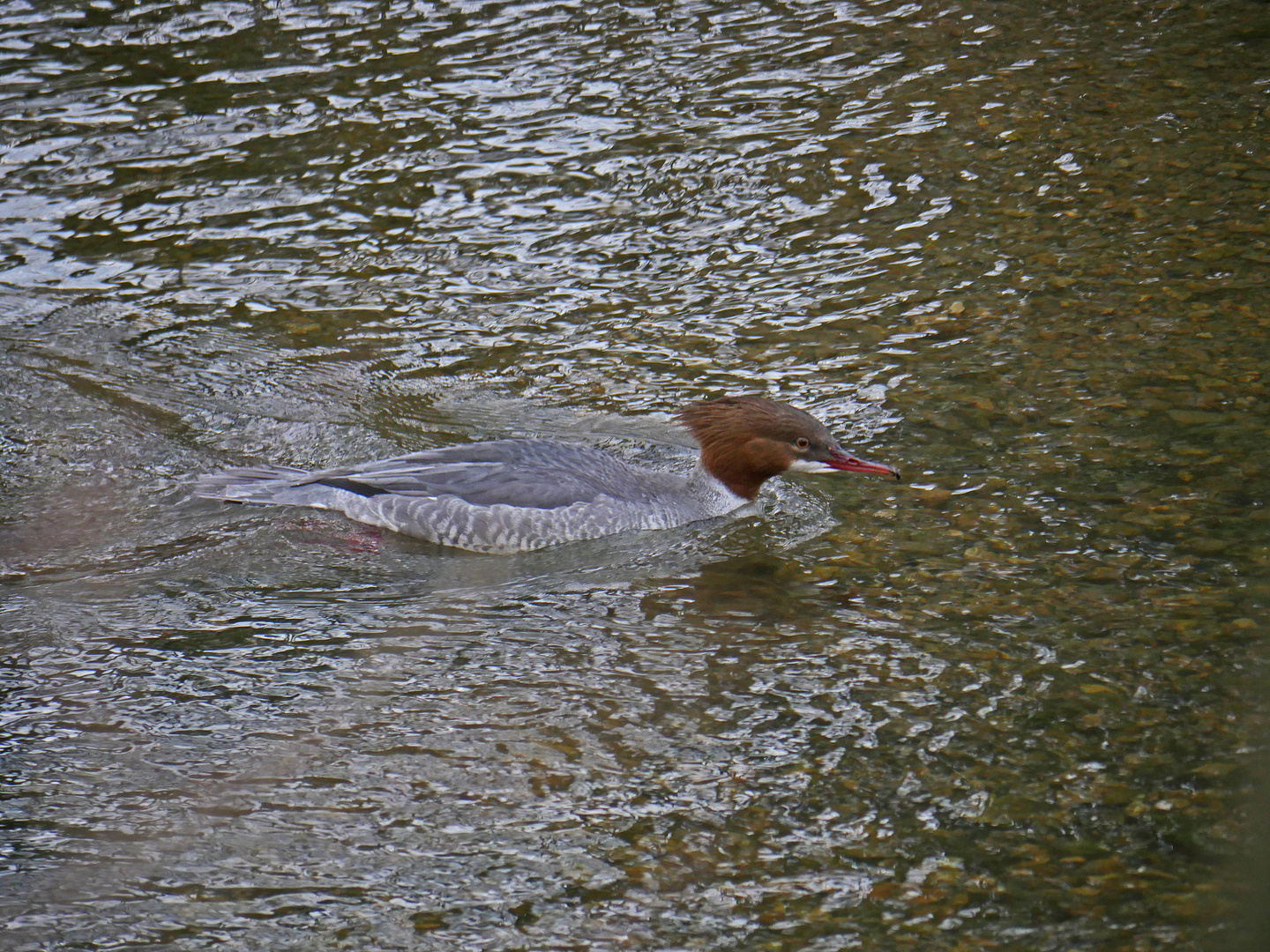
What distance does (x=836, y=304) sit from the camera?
34.2ft

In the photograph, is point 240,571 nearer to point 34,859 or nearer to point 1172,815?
point 34,859

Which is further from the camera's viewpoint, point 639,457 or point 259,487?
point 639,457

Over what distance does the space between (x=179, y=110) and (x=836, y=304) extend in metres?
7.05

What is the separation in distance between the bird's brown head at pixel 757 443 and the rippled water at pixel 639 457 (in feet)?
1.13

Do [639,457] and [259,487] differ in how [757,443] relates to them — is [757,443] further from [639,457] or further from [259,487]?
[259,487]

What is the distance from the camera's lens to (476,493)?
27.5 ft

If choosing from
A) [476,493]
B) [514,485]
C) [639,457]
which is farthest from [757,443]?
[476,493]

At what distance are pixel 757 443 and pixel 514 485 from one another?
1.51 metres

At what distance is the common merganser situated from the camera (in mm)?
8383

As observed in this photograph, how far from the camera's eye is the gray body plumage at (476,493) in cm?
838

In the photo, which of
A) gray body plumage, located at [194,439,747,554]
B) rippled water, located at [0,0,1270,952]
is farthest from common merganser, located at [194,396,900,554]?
rippled water, located at [0,0,1270,952]

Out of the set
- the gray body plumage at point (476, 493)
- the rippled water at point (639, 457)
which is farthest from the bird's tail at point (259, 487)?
the rippled water at point (639, 457)

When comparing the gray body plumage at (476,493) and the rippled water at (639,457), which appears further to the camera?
the gray body plumage at (476,493)

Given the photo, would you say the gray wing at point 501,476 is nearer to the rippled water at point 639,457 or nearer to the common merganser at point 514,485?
the common merganser at point 514,485
